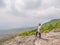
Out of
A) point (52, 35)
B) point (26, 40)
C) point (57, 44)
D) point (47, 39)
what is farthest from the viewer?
point (26, 40)

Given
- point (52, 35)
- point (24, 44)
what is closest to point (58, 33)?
point (52, 35)

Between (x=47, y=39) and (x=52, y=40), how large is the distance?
5.29 feet

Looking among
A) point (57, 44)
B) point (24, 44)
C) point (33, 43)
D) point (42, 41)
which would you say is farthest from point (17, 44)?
point (57, 44)

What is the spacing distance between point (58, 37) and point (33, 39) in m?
8.06

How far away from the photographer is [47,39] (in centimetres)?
5428

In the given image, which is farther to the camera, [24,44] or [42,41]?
[24,44]

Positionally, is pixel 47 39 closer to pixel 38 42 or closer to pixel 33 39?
pixel 38 42

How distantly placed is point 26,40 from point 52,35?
8.90m

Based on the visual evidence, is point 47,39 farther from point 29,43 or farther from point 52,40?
point 29,43

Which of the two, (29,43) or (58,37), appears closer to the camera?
(58,37)

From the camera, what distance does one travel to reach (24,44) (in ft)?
201

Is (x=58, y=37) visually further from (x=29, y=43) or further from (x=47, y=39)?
(x=29, y=43)

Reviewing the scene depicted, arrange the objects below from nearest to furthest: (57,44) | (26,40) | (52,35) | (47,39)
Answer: (57,44) → (47,39) → (52,35) → (26,40)

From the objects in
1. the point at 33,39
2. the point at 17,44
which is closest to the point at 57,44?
the point at 33,39
